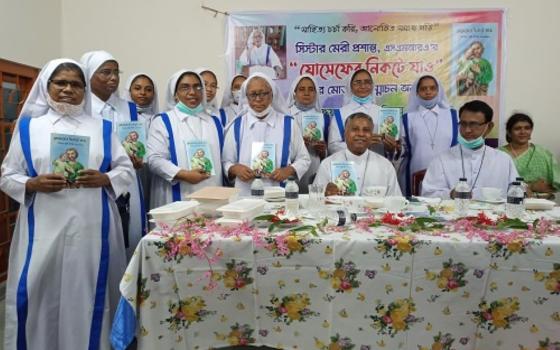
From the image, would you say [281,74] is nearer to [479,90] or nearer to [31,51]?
[479,90]

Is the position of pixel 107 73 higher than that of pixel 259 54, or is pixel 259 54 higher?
pixel 259 54

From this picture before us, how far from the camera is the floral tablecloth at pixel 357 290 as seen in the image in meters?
2.02

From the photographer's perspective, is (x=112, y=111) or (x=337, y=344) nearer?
(x=337, y=344)

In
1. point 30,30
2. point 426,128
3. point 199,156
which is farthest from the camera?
point 30,30

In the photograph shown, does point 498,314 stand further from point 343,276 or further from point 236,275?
point 236,275

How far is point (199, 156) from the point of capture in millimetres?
3301

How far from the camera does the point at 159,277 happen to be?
208cm

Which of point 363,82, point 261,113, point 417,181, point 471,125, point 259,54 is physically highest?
point 259,54

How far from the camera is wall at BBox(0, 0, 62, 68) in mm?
4571

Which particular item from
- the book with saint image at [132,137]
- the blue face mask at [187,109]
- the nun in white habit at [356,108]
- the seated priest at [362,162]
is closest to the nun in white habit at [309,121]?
the nun in white habit at [356,108]

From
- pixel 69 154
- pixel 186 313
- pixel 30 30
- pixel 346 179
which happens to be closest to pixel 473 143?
pixel 346 179

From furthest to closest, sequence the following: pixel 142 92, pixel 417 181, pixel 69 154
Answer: pixel 142 92 → pixel 417 181 → pixel 69 154

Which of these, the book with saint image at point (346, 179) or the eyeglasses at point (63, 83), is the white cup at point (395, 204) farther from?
the eyeglasses at point (63, 83)

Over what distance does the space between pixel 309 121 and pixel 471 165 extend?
149 centimetres
